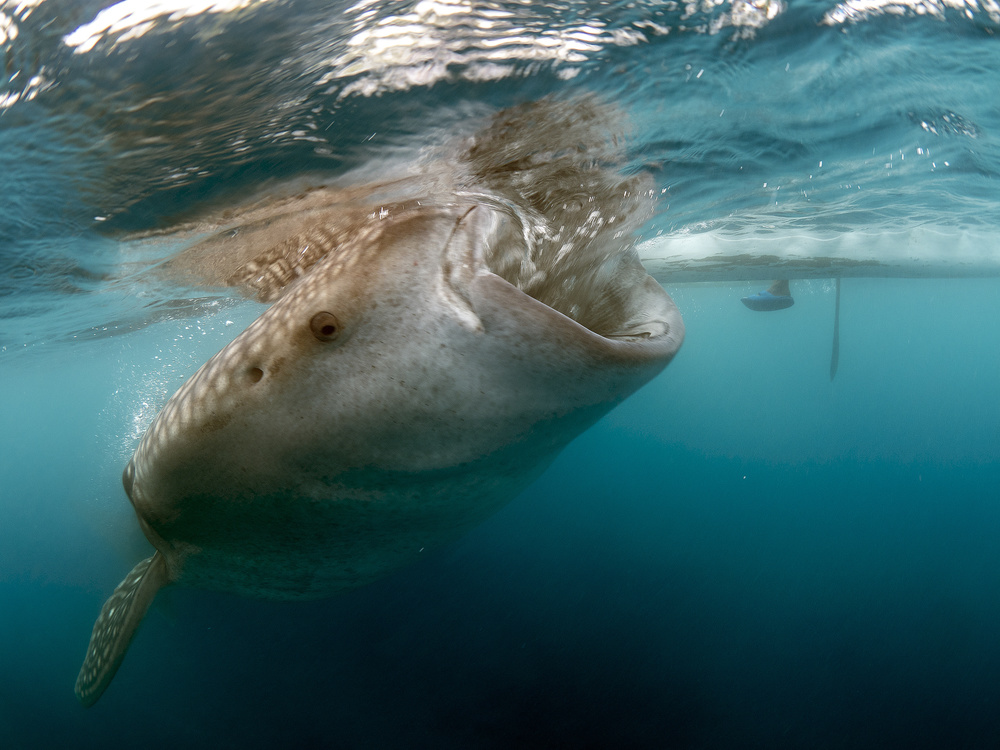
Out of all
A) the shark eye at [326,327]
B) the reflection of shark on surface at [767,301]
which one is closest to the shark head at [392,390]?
the shark eye at [326,327]

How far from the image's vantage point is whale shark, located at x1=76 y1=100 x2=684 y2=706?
68.2 inches

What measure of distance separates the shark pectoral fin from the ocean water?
114 inches

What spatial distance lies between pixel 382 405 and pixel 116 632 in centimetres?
318

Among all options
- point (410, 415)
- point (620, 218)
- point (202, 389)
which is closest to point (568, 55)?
point (410, 415)

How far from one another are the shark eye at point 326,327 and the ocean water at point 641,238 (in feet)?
5.06

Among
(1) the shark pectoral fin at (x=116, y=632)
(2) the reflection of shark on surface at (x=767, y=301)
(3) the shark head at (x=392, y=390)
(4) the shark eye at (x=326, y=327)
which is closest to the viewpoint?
(3) the shark head at (x=392, y=390)

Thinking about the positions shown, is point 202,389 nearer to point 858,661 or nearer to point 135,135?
point 135,135

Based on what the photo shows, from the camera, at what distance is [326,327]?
5.99 feet

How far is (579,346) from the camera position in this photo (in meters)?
1.67

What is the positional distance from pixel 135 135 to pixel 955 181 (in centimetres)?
1029

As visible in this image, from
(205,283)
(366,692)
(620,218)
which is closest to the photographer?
(620,218)

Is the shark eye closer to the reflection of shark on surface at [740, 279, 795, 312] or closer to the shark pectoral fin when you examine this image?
the shark pectoral fin

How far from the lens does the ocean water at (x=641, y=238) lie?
2705 mm

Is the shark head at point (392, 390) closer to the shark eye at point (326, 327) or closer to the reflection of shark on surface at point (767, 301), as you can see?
the shark eye at point (326, 327)
